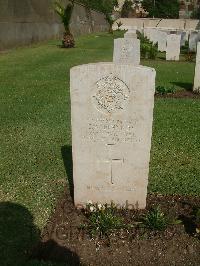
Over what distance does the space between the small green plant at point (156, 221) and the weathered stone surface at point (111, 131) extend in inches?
13.4

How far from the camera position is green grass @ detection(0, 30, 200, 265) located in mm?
4742

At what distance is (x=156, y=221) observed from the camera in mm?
3775

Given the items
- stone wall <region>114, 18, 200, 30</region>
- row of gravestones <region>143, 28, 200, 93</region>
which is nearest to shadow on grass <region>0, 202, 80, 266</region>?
row of gravestones <region>143, 28, 200, 93</region>

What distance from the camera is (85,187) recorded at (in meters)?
4.15

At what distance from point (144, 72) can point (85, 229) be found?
5.40 ft

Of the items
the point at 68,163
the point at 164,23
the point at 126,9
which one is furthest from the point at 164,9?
the point at 68,163

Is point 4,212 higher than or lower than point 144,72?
lower

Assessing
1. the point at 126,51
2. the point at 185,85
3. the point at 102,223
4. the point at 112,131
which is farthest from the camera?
the point at 185,85

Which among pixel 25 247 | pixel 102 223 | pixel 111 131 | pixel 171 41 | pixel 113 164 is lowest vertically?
pixel 25 247

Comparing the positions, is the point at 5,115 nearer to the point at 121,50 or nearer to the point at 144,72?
the point at 121,50

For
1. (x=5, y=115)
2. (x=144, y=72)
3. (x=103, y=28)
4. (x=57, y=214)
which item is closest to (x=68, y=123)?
(x=5, y=115)

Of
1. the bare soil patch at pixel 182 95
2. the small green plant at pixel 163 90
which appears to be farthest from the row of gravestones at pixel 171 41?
the small green plant at pixel 163 90

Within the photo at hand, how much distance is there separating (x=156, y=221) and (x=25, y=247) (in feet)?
4.20

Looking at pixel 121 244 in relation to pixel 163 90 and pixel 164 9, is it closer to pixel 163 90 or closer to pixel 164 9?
pixel 163 90
